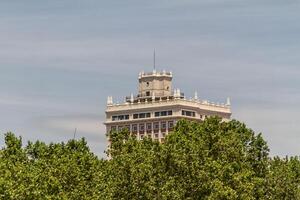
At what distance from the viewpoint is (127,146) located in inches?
3974

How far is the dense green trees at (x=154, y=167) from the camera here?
84.4 metres

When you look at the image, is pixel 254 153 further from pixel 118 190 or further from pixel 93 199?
pixel 93 199

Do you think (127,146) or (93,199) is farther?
(127,146)

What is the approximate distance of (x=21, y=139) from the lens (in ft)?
306

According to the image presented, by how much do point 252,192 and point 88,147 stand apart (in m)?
18.7

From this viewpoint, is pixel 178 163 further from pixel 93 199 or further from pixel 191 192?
pixel 93 199

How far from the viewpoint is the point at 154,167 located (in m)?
92.2

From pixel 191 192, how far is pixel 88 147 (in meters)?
17.4

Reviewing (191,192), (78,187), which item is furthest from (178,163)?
(78,187)

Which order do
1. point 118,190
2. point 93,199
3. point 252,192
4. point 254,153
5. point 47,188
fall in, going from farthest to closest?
1. point 254,153
2. point 252,192
3. point 118,190
4. point 93,199
5. point 47,188

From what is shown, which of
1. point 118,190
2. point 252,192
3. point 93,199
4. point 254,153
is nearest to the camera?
point 93,199

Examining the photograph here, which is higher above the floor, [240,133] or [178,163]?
[240,133]

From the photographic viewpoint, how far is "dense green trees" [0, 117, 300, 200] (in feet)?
277

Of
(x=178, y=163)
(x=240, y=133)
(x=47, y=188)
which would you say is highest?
(x=240, y=133)
